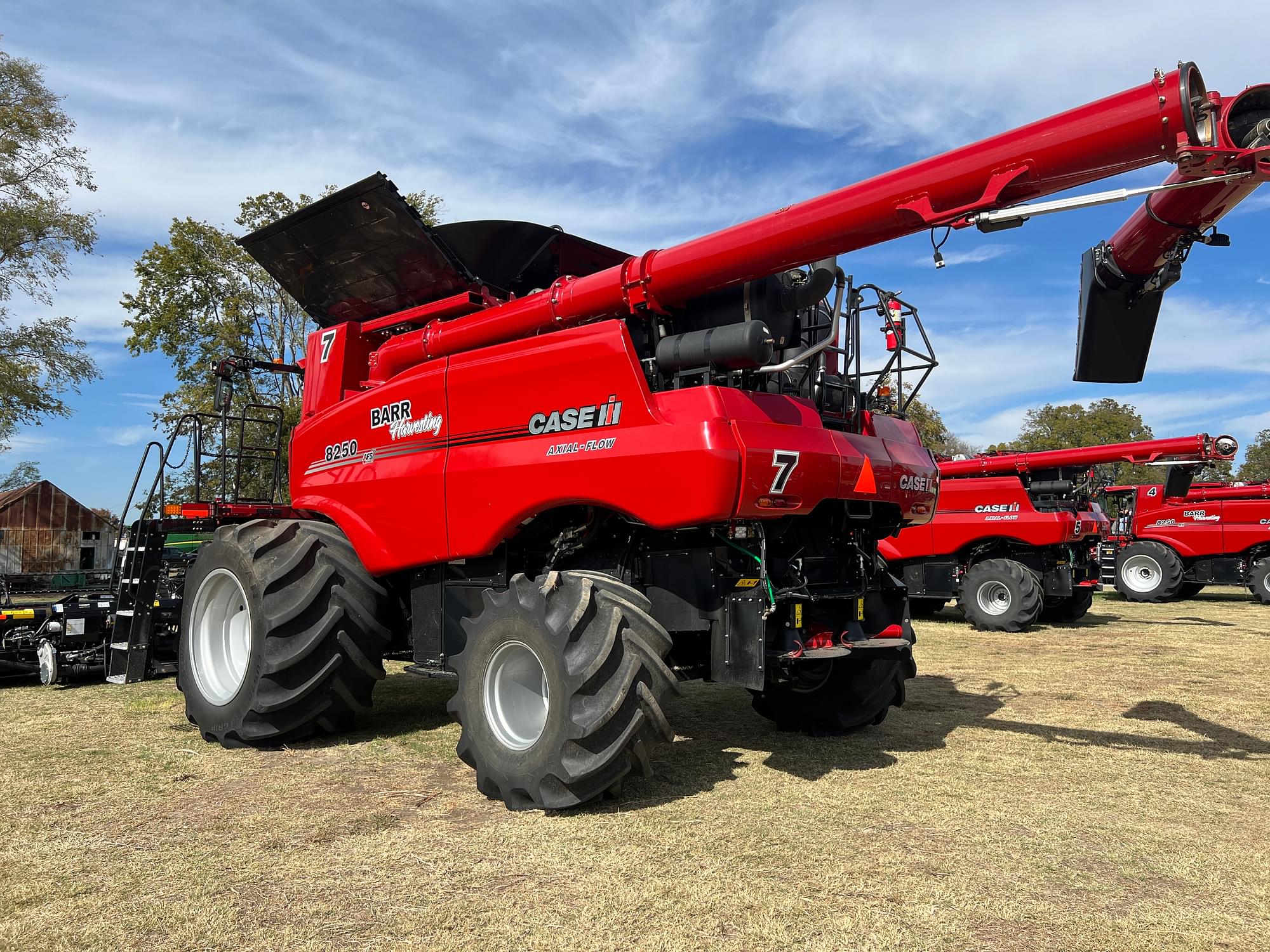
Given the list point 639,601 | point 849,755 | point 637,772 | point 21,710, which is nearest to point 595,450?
point 639,601

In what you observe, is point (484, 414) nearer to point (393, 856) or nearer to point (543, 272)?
point (543, 272)

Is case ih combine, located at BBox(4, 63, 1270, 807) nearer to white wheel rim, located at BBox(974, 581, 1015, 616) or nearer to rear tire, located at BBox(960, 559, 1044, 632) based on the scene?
rear tire, located at BBox(960, 559, 1044, 632)

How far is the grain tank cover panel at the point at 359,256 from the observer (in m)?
6.11

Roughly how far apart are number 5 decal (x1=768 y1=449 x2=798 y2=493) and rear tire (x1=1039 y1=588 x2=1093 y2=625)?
37.5ft

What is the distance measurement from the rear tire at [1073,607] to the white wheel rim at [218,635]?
1235cm

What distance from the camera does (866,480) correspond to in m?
5.37

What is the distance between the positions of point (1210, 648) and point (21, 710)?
40.0ft

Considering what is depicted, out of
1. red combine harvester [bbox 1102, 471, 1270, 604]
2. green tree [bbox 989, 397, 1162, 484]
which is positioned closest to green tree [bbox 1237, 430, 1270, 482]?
green tree [bbox 989, 397, 1162, 484]

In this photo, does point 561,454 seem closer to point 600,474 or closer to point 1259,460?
point 600,474

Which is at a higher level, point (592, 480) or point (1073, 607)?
point (592, 480)

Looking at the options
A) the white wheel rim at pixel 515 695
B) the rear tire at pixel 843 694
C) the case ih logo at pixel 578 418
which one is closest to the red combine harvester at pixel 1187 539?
the rear tire at pixel 843 694

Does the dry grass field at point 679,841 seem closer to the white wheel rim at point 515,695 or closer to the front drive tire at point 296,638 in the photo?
the front drive tire at point 296,638

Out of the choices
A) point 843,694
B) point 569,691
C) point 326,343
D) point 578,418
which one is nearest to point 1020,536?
point 843,694

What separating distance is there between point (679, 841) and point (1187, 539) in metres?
18.1
